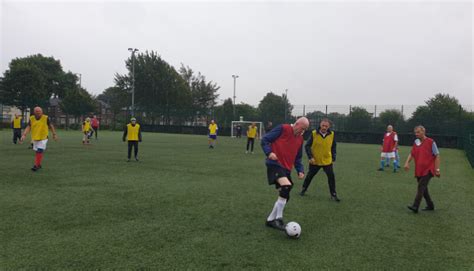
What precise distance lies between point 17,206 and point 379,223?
6.47 meters

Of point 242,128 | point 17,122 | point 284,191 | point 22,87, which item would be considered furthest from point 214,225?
point 22,87

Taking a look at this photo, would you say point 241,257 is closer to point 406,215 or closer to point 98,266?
point 98,266

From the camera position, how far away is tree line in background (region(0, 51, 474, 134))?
3509 cm

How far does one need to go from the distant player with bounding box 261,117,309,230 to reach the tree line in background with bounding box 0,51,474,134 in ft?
103

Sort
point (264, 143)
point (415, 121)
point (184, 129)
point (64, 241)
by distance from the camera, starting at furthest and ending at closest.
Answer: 1. point (184, 129)
2. point (415, 121)
3. point (264, 143)
4. point (64, 241)

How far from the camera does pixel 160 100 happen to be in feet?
194

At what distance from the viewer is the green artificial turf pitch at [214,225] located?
416 centimetres

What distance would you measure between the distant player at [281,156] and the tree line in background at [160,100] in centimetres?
3148

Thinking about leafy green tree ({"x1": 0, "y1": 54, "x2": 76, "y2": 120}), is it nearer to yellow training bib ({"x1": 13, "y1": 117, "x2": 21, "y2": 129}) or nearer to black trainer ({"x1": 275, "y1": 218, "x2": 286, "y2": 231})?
yellow training bib ({"x1": 13, "y1": 117, "x2": 21, "y2": 129})

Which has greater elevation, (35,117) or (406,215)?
(35,117)

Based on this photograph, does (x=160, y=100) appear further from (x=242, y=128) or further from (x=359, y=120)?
(x=359, y=120)

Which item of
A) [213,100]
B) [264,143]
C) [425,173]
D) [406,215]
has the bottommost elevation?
[406,215]

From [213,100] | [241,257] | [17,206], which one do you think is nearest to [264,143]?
[241,257]

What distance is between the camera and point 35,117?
1081 cm
